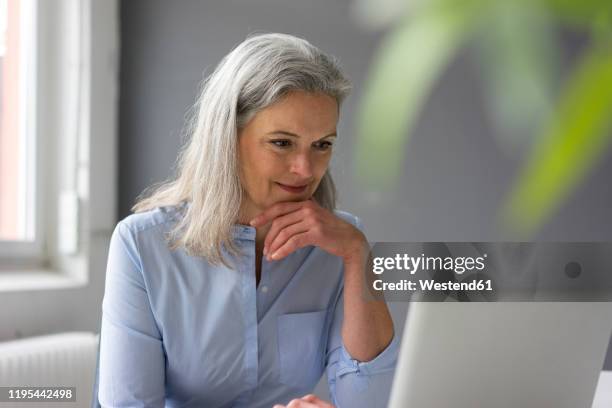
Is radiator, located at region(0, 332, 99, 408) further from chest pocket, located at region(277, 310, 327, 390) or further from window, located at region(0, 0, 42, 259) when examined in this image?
chest pocket, located at region(277, 310, 327, 390)

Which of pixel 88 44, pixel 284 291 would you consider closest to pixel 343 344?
pixel 284 291

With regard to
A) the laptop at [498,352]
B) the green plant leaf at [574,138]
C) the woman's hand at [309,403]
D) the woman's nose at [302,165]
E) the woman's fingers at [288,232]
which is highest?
the woman's nose at [302,165]

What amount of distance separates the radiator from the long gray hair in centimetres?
65

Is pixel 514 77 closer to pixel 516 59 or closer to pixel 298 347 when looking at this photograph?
pixel 516 59

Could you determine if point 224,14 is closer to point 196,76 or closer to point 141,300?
point 196,76

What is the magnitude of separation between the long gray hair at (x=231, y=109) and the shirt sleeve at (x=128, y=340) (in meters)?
0.09

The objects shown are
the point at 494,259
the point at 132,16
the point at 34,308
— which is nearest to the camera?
the point at 494,259

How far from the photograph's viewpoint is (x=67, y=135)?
89.4 inches

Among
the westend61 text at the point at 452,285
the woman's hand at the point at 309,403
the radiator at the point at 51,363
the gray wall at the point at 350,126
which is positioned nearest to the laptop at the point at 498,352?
the westend61 text at the point at 452,285

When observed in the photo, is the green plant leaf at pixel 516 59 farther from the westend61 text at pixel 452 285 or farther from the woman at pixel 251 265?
the woman at pixel 251 265

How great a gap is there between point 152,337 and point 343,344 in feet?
1.08

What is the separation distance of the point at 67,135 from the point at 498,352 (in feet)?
5.78

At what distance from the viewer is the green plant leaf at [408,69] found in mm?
166

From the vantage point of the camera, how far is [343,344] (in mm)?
1336
